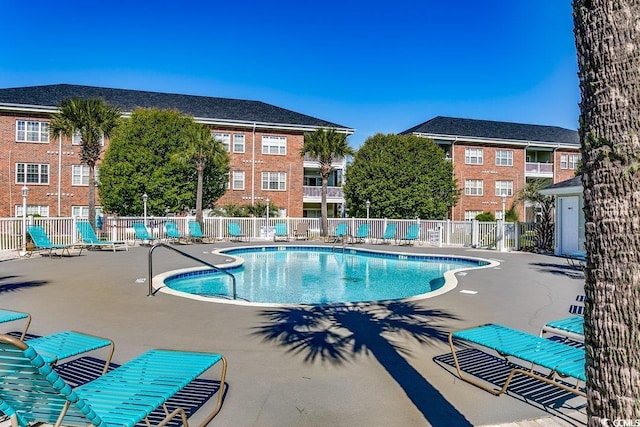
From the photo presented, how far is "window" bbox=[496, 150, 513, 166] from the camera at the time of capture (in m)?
37.8

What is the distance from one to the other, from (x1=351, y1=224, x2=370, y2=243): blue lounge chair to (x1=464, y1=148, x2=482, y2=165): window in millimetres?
17243

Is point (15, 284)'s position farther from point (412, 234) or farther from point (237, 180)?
point (237, 180)

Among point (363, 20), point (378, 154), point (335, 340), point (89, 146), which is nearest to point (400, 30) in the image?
point (363, 20)

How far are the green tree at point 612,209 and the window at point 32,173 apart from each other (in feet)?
110

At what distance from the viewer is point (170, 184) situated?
1062 inches

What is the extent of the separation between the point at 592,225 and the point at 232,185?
31688 millimetres

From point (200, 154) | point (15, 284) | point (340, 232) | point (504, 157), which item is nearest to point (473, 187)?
point (504, 157)

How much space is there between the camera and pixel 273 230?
79.8 feet

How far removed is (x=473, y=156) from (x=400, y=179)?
422 inches

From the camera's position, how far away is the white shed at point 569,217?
55.9ft

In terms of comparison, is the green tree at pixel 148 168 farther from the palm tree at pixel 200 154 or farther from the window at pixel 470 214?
the window at pixel 470 214

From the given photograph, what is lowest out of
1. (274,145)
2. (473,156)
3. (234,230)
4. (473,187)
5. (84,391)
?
(84,391)

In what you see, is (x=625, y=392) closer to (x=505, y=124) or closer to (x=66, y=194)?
(x=66, y=194)

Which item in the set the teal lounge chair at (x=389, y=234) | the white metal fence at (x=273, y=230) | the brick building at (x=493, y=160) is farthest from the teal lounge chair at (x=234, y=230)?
the brick building at (x=493, y=160)
